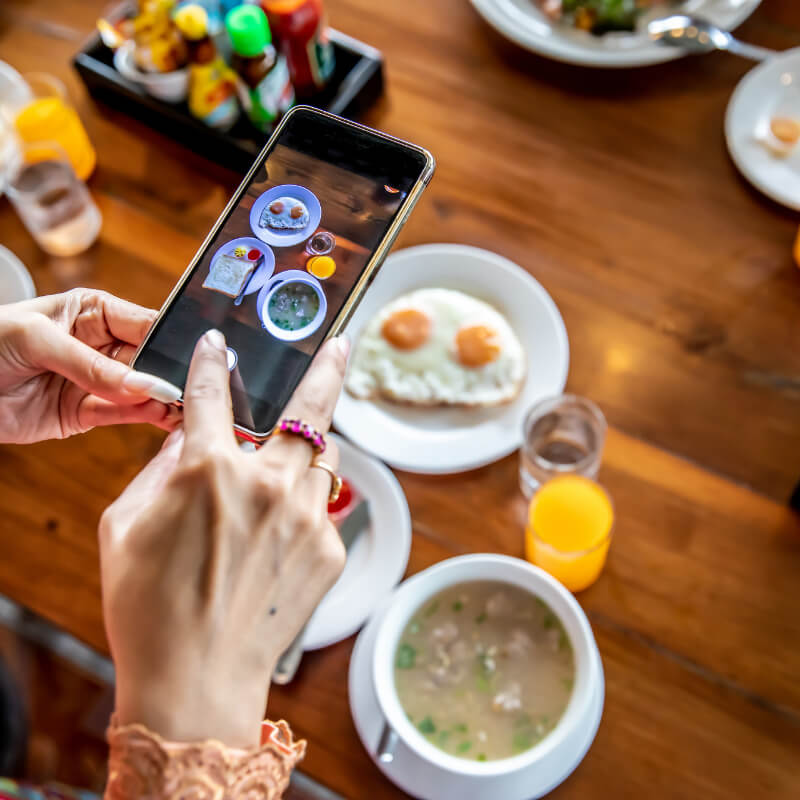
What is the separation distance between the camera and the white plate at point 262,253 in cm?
84

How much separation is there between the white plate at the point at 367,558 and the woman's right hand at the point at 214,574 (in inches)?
12.9

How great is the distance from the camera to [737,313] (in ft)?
3.98

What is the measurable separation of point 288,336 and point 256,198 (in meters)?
0.15

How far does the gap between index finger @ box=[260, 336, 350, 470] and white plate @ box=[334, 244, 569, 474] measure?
0.38 meters

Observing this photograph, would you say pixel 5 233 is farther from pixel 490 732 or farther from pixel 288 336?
pixel 490 732

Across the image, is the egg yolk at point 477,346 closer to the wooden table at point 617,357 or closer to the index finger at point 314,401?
the wooden table at point 617,357

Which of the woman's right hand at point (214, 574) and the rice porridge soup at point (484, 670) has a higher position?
the woman's right hand at point (214, 574)

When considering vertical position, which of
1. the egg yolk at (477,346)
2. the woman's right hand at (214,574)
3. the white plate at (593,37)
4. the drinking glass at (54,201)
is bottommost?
the egg yolk at (477,346)

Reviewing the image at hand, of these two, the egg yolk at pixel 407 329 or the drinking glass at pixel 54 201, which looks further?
the drinking glass at pixel 54 201

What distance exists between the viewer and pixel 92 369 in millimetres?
819

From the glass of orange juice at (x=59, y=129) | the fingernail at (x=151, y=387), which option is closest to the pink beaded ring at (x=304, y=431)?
the fingernail at (x=151, y=387)

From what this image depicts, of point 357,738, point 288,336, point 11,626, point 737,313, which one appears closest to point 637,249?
point 737,313

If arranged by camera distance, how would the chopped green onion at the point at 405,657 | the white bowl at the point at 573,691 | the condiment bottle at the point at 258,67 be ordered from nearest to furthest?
the white bowl at the point at 573,691, the chopped green onion at the point at 405,657, the condiment bottle at the point at 258,67

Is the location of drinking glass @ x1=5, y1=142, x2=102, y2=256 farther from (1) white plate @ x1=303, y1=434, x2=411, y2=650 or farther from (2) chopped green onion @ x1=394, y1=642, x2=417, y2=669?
(2) chopped green onion @ x1=394, y1=642, x2=417, y2=669
